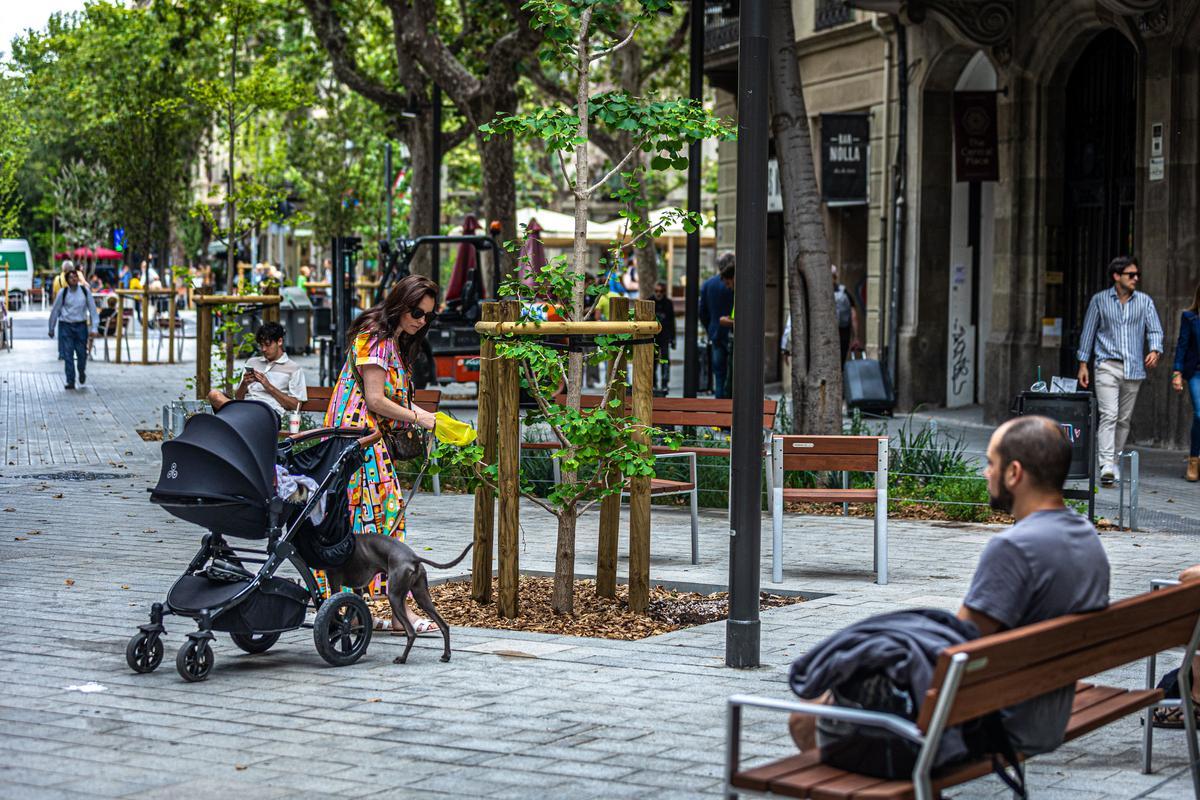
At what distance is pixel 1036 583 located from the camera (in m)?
4.69

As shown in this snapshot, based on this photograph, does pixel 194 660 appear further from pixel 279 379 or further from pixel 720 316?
pixel 720 316

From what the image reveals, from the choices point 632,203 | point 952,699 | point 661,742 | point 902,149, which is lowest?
point 661,742

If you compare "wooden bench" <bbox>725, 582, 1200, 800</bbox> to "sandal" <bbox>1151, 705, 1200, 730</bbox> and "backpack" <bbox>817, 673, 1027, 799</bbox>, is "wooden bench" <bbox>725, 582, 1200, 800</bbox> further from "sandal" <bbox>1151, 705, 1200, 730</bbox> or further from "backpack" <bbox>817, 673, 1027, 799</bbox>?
"sandal" <bbox>1151, 705, 1200, 730</bbox>

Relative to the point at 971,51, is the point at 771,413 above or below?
below

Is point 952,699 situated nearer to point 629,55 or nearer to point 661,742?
point 661,742

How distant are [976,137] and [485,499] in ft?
48.5

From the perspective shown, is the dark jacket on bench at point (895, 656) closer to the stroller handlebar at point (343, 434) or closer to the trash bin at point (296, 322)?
the stroller handlebar at point (343, 434)

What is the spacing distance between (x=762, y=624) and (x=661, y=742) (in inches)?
100

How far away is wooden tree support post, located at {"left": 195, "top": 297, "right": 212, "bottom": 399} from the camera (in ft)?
57.9

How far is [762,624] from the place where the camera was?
350 inches

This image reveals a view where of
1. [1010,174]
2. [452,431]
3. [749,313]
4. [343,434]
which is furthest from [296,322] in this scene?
[749,313]

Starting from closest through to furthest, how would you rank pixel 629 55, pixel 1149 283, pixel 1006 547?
1. pixel 1006 547
2. pixel 1149 283
3. pixel 629 55

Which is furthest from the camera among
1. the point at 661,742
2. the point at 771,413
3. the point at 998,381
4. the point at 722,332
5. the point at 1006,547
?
the point at 722,332

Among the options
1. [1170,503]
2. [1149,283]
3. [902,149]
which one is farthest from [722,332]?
[1170,503]
